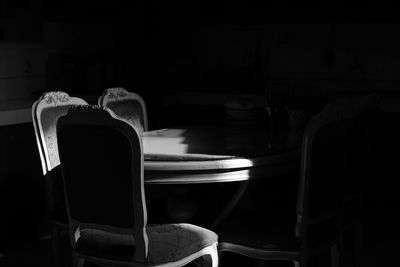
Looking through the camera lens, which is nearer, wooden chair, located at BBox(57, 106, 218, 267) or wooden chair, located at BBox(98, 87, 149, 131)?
wooden chair, located at BBox(57, 106, 218, 267)

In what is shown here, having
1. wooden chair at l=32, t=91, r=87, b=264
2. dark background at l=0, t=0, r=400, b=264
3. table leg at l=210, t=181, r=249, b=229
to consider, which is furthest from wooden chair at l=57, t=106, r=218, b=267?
dark background at l=0, t=0, r=400, b=264

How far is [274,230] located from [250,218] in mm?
156

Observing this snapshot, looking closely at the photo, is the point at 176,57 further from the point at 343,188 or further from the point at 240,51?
the point at 343,188

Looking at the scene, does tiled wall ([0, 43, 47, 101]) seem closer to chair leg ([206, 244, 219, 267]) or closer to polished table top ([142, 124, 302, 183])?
polished table top ([142, 124, 302, 183])

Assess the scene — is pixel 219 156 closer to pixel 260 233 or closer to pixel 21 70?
pixel 260 233

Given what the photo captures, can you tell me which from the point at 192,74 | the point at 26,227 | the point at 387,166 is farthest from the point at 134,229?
the point at 192,74

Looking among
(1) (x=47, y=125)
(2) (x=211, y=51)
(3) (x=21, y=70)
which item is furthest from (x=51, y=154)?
(2) (x=211, y=51)

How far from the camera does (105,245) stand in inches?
102

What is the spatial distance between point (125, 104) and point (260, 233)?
4.17 feet

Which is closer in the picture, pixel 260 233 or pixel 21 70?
pixel 260 233

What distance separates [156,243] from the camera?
2592 mm

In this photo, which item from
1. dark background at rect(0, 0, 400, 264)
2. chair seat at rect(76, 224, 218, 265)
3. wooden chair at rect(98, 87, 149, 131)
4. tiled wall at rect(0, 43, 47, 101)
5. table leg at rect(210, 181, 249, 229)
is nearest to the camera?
chair seat at rect(76, 224, 218, 265)

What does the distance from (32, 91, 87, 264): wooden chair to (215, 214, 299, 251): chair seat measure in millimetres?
748

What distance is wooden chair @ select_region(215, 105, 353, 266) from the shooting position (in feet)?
8.53
